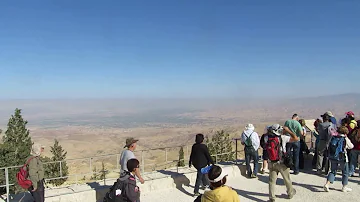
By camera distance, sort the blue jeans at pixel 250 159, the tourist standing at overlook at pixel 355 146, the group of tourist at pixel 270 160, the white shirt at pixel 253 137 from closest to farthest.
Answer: the group of tourist at pixel 270 160 < the tourist standing at overlook at pixel 355 146 < the white shirt at pixel 253 137 < the blue jeans at pixel 250 159

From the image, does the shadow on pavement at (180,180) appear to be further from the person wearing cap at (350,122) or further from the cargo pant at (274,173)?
the person wearing cap at (350,122)

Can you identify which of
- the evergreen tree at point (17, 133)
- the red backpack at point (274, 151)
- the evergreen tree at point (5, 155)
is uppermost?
the red backpack at point (274, 151)

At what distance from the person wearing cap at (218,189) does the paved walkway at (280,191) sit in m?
3.63

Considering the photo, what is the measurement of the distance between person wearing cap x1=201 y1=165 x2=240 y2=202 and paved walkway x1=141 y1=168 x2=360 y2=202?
143 inches

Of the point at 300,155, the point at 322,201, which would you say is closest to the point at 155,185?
the point at 322,201

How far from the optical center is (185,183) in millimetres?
7621

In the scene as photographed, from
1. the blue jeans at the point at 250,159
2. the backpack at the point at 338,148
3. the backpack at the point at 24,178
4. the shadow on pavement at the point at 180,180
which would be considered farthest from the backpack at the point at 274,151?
the backpack at the point at 24,178

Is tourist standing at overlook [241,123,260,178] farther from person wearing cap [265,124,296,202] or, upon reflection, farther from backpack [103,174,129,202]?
backpack [103,174,129,202]

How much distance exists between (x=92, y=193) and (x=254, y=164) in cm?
437

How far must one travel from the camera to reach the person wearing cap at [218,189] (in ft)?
10.6

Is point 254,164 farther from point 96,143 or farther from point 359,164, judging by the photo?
point 96,143

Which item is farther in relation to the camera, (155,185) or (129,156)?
(155,185)

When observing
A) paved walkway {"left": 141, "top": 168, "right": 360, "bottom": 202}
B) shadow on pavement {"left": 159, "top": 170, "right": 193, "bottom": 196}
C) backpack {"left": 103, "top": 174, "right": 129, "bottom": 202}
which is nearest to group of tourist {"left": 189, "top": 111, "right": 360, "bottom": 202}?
paved walkway {"left": 141, "top": 168, "right": 360, "bottom": 202}

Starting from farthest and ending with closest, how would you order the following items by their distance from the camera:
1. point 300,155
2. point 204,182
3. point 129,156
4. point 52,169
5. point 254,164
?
point 52,169 < point 300,155 < point 254,164 < point 204,182 < point 129,156
